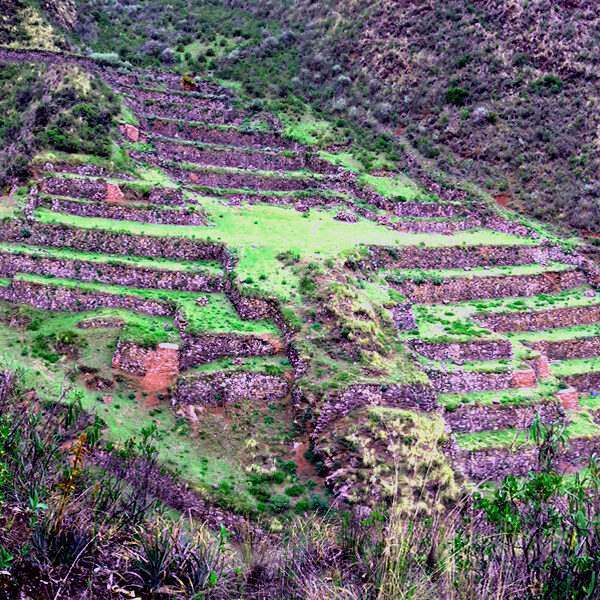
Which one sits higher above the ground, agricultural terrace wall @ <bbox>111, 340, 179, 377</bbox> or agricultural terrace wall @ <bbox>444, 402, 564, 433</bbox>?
agricultural terrace wall @ <bbox>111, 340, 179, 377</bbox>

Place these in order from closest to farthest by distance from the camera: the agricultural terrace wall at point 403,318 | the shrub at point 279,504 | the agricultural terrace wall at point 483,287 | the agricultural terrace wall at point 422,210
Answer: the shrub at point 279,504
the agricultural terrace wall at point 403,318
the agricultural terrace wall at point 483,287
the agricultural terrace wall at point 422,210

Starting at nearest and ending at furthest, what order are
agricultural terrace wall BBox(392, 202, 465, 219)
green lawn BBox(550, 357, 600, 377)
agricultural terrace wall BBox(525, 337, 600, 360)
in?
green lawn BBox(550, 357, 600, 377)
agricultural terrace wall BBox(525, 337, 600, 360)
agricultural terrace wall BBox(392, 202, 465, 219)

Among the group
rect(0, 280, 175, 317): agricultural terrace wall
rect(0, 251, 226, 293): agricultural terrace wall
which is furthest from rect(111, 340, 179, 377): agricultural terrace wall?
rect(0, 251, 226, 293): agricultural terrace wall

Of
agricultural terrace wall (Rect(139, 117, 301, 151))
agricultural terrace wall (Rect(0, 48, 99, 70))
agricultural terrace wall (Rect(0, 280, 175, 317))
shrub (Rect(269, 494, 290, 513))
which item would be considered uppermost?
agricultural terrace wall (Rect(0, 48, 99, 70))

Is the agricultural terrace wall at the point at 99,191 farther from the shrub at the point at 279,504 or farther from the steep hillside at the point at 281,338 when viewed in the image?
the shrub at the point at 279,504

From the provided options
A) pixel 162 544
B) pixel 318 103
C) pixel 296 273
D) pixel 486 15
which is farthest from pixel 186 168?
pixel 486 15

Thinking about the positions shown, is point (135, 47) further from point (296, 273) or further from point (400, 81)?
point (296, 273)

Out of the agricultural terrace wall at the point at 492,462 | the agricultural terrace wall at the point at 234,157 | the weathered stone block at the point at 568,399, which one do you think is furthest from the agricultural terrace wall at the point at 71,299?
the weathered stone block at the point at 568,399

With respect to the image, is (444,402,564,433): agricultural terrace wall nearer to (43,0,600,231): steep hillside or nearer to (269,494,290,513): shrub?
(269,494,290,513): shrub
